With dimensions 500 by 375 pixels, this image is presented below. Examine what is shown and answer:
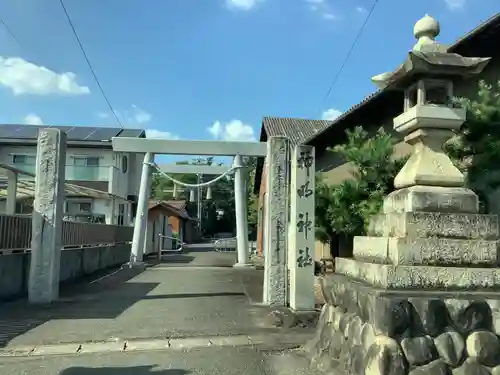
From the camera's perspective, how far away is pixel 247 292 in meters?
13.3

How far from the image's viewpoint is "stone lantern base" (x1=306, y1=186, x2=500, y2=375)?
4.48m

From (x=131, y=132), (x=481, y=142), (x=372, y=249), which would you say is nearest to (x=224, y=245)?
(x=131, y=132)

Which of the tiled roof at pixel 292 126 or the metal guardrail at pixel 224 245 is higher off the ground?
the tiled roof at pixel 292 126

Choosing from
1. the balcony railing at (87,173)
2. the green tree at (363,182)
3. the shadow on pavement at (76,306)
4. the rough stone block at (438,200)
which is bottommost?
the shadow on pavement at (76,306)

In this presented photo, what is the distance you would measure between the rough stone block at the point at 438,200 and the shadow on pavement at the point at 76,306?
5.93 m

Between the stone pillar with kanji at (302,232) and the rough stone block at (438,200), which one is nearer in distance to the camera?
the rough stone block at (438,200)

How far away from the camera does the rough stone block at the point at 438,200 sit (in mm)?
5105

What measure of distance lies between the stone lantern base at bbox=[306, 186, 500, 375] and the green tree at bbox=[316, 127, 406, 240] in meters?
4.07

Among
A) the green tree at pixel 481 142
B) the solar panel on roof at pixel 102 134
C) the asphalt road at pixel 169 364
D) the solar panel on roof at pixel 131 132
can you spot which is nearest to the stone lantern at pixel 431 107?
the green tree at pixel 481 142

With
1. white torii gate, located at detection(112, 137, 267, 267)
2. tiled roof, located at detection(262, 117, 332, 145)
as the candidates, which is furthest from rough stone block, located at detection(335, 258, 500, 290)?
tiled roof, located at detection(262, 117, 332, 145)

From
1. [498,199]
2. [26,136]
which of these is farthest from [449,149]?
[26,136]

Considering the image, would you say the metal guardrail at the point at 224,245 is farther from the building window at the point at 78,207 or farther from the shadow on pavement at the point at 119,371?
the shadow on pavement at the point at 119,371

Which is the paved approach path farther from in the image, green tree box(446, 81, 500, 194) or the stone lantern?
green tree box(446, 81, 500, 194)

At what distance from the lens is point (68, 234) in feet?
47.4
